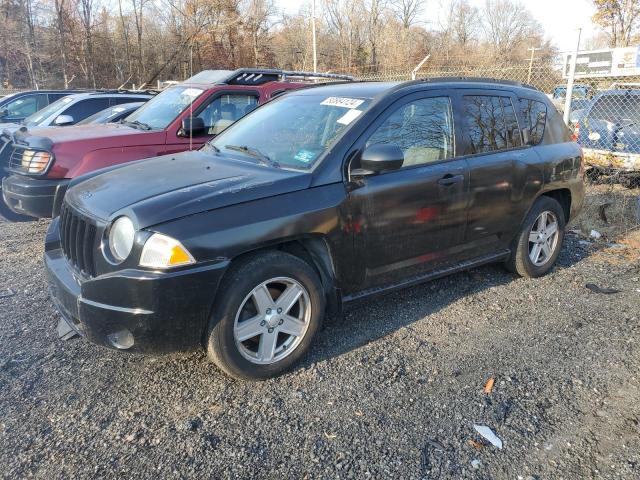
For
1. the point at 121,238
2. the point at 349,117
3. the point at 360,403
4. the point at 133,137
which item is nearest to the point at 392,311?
the point at 360,403

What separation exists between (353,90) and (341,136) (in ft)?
2.42

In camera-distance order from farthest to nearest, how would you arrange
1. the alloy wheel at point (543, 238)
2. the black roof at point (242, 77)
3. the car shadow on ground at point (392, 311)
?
the black roof at point (242, 77), the alloy wheel at point (543, 238), the car shadow on ground at point (392, 311)

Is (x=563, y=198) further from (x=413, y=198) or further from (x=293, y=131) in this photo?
(x=293, y=131)

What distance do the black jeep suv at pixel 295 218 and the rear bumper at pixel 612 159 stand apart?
4.85m

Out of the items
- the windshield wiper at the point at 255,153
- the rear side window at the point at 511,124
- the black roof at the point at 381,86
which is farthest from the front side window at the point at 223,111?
the rear side window at the point at 511,124

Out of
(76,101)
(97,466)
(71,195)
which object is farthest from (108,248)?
(76,101)

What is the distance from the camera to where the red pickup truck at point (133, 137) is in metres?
5.63

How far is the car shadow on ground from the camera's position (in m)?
3.63

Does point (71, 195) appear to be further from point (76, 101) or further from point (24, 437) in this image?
point (76, 101)

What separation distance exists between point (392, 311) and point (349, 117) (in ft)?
5.30

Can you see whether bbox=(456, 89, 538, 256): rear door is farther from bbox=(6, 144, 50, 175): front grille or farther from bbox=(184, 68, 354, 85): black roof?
bbox=(6, 144, 50, 175): front grille

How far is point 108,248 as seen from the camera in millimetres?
2855

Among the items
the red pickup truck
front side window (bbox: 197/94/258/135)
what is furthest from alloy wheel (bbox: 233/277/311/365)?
front side window (bbox: 197/94/258/135)

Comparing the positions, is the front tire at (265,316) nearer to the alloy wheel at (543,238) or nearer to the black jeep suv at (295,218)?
the black jeep suv at (295,218)
